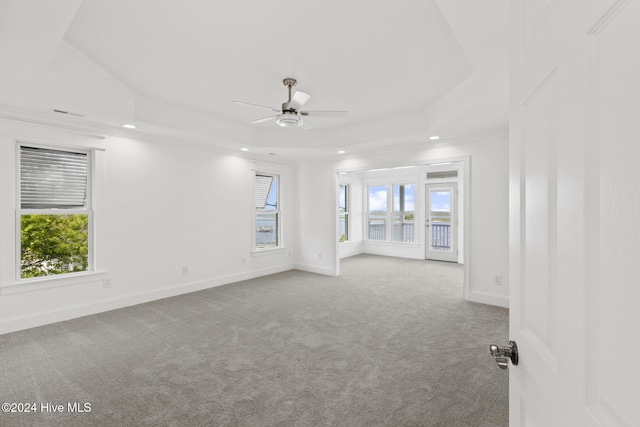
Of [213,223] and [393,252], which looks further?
[393,252]

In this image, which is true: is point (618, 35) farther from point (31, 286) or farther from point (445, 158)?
point (31, 286)

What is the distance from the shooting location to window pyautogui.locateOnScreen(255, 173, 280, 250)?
6223 millimetres

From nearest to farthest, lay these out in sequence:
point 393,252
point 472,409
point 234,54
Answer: point 472,409 < point 234,54 < point 393,252

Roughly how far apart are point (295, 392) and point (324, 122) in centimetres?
384

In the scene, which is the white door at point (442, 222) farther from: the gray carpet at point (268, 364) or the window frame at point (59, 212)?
the window frame at point (59, 212)

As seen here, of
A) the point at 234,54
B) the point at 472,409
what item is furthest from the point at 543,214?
the point at 234,54

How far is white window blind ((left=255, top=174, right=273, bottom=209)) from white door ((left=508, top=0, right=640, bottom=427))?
5.59m

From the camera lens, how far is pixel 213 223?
17.4ft

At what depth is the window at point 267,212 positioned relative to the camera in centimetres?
622

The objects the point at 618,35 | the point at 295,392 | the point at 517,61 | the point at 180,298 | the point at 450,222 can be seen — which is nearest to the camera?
the point at 618,35

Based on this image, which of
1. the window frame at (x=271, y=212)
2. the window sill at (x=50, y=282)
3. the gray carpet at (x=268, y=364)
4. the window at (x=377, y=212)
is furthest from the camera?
the window at (x=377, y=212)

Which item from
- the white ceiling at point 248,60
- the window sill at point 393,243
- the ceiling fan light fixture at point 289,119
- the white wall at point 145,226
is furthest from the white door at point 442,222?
the ceiling fan light fixture at point 289,119

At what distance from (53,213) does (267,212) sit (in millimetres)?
3309

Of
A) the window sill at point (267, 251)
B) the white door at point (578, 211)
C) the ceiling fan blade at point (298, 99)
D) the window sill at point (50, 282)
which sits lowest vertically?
the window sill at point (50, 282)
